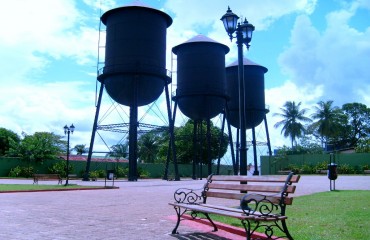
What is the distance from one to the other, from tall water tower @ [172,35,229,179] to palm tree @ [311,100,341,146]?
33.8 meters

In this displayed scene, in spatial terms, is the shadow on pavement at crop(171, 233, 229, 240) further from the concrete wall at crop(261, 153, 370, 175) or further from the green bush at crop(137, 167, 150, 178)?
the concrete wall at crop(261, 153, 370, 175)

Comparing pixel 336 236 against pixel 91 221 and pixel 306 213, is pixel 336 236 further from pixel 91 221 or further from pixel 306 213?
pixel 91 221

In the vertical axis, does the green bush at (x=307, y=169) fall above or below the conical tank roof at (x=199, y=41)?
below

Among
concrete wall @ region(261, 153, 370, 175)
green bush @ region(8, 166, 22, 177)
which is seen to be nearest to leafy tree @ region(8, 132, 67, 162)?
green bush @ region(8, 166, 22, 177)

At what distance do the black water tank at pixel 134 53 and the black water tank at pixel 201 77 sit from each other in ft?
16.8

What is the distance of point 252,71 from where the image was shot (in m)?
44.2

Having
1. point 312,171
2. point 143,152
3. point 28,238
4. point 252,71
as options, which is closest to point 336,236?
point 28,238

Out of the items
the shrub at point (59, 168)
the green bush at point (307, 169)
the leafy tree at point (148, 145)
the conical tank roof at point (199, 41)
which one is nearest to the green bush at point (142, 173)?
the shrub at point (59, 168)

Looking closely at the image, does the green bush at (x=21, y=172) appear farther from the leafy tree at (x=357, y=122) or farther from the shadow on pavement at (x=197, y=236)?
the leafy tree at (x=357, y=122)

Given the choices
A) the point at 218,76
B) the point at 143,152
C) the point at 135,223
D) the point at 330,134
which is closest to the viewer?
the point at 135,223

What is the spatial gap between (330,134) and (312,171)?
23.8 m

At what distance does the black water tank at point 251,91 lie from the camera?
144ft

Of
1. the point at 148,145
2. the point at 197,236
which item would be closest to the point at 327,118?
the point at 148,145

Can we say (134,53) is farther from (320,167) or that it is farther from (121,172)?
(320,167)
